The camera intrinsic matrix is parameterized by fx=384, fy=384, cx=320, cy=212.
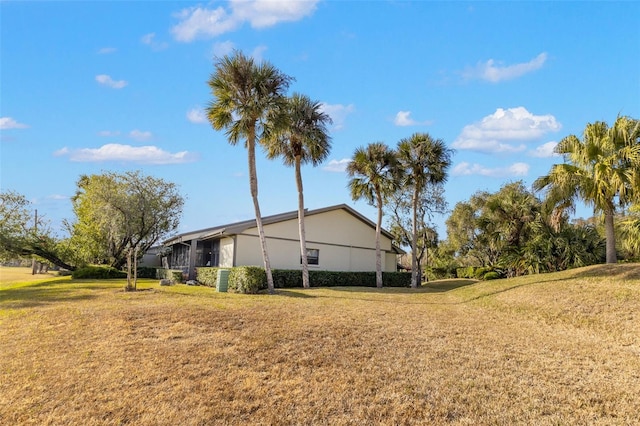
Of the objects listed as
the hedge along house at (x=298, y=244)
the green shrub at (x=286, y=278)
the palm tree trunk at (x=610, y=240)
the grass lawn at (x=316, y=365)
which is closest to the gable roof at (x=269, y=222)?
the hedge along house at (x=298, y=244)

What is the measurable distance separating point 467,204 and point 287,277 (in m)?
19.1

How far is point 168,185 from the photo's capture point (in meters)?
30.6

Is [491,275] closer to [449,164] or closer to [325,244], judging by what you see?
[449,164]

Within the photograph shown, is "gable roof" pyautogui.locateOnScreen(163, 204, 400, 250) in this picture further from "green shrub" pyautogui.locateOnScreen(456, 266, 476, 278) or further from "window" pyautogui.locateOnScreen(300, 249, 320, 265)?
"green shrub" pyautogui.locateOnScreen(456, 266, 476, 278)

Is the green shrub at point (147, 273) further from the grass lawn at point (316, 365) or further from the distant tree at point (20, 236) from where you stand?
the grass lawn at point (316, 365)

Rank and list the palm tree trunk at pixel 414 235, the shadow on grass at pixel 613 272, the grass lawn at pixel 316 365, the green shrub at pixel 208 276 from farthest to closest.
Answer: the palm tree trunk at pixel 414 235 → the green shrub at pixel 208 276 → the shadow on grass at pixel 613 272 → the grass lawn at pixel 316 365

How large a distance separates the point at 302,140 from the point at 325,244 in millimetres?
8629

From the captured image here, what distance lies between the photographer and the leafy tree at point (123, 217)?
27.9 meters

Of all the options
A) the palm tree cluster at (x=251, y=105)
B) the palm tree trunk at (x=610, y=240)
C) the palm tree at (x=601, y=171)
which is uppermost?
the palm tree cluster at (x=251, y=105)

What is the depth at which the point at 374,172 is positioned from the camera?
21469 millimetres

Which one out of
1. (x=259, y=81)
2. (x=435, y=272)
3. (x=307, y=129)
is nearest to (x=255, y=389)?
(x=259, y=81)

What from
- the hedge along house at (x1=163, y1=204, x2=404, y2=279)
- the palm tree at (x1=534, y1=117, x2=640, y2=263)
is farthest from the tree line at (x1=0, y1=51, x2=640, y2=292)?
the hedge along house at (x1=163, y1=204, x2=404, y2=279)

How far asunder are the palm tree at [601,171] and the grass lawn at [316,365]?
15.8 feet

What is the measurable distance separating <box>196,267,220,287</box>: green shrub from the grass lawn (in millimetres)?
8719
